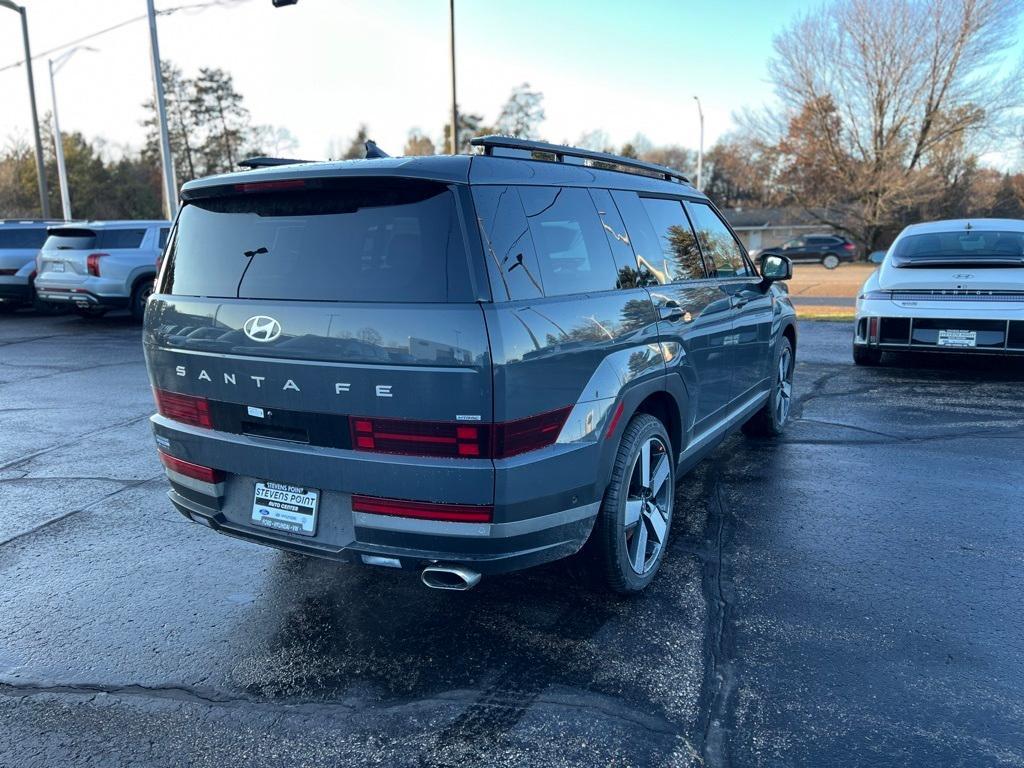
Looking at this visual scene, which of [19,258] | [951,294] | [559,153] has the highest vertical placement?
[559,153]

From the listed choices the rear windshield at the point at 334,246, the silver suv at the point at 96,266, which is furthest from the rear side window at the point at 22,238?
the rear windshield at the point at 334,246

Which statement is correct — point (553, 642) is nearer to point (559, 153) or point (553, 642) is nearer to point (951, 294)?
point (559, 153)

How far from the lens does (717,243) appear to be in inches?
193

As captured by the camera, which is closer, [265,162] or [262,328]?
[262,328]

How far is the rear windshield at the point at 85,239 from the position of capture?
14.2 metres

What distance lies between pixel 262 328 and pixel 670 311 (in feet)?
6.38

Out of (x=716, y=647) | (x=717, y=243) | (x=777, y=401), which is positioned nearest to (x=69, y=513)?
(x=716, y=647)

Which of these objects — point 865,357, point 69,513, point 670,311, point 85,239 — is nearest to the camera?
point 670,311

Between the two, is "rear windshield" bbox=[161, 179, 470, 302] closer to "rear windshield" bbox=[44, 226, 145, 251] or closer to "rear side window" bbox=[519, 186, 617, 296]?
"rear side window" bbox=[519, 186, 617, 296]

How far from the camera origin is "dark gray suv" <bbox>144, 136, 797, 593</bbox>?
2.71 meters

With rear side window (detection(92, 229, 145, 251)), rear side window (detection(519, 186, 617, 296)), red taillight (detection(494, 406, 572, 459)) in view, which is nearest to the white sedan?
rear side window (detection(519, 186, 617, 296))

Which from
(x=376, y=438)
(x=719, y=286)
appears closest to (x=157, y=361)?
(x=376, y=438)

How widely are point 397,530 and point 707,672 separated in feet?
4.32

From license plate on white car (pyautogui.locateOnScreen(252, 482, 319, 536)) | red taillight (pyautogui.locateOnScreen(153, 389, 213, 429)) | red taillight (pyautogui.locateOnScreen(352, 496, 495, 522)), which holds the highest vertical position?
red taillight (pyautogui.locateOnScreen(153, 389, 213, 429))
